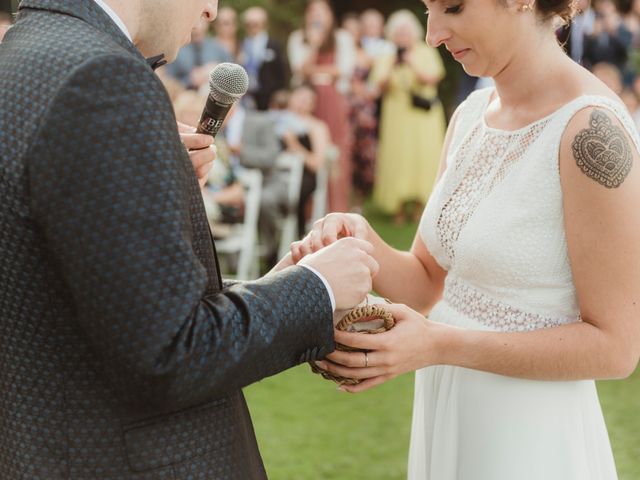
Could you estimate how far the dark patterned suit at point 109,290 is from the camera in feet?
4.50

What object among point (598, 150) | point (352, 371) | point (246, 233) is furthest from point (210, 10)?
point (246, 233)

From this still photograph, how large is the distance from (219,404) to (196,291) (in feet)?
1.14

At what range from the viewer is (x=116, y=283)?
54.2 inches

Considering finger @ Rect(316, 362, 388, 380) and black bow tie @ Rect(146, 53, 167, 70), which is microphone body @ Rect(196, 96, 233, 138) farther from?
finger @ Rect(316, 362, 388, 380)

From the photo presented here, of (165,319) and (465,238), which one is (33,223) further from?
(465,238)

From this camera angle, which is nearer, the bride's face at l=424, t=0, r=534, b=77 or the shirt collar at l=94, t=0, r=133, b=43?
the shirt collar at l=94, t=0, r=133, b=43

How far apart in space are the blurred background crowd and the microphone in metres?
5.03

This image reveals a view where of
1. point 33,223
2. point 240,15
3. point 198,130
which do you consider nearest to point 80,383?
point 33,223

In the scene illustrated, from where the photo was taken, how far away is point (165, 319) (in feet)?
4.58

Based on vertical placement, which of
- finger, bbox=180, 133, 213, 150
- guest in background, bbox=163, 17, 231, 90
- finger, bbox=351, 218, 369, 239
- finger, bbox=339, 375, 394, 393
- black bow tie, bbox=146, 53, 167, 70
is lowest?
guest in background, bbox=163, 17, 231, 90

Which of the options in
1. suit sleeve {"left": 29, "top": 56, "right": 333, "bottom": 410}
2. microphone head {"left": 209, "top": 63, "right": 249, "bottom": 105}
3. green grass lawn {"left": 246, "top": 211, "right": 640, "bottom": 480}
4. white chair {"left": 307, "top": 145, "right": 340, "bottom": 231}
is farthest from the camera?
white chair {"left": 307, "top": 145, "right": 340, "bottom": 231}

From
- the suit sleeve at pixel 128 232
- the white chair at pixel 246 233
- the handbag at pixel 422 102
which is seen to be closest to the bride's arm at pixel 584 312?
the suit sleeve at pixel 128 232

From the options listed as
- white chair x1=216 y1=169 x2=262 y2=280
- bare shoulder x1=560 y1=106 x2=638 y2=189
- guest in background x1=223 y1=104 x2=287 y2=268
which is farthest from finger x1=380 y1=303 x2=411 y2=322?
guest in background x1=223 y1=104 x2=287 y2=268

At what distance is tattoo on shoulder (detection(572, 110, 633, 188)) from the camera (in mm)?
1948
